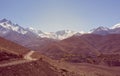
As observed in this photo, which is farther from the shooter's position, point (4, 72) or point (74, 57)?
point (74, 57)

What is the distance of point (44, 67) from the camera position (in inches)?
1825

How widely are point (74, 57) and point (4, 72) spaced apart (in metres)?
127

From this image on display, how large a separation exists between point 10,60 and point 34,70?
237 inches

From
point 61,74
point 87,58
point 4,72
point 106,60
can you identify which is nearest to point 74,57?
point 87,58

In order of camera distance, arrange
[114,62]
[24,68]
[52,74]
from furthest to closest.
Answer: [114,62] < [52,74] < [24,68]

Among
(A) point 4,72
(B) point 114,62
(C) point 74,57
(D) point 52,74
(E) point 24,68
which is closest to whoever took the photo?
(A) point 4,72

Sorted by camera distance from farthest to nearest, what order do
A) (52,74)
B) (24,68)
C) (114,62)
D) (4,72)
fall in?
(114,62)
(52,74)
(24,68)
(4,72)

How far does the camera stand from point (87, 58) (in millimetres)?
160375

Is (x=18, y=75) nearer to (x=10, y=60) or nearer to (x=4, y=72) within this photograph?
(x=4, y=72)

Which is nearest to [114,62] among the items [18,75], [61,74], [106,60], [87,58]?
[106,60]

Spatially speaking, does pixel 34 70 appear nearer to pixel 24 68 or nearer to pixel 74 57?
pixel 24 68

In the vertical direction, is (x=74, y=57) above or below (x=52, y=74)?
above

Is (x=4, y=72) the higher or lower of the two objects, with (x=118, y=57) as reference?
lower

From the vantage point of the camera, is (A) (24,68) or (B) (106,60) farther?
(B) (106,60)
